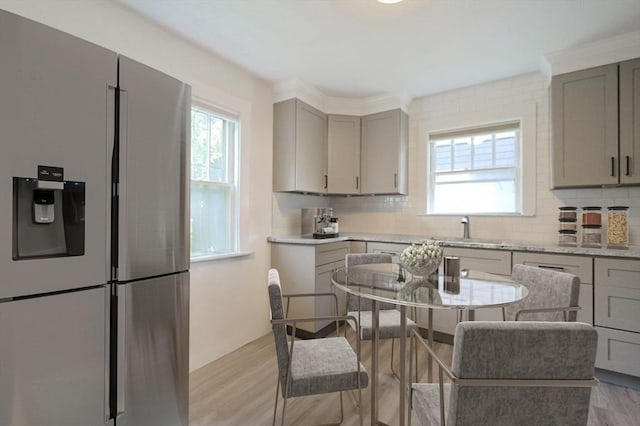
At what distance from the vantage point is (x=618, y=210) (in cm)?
261

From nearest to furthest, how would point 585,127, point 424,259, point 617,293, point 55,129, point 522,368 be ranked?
1. point 522,368
2. point 55,129
3. point 424,259
4. point 617,293
5. point 585,127

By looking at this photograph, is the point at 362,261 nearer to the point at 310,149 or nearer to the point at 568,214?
the point at 310,149

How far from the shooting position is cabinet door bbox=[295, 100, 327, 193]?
3.37 metres

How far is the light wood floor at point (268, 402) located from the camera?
6.16ft

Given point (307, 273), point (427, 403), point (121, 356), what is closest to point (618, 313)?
point (427, 403)

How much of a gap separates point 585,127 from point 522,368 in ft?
8.72

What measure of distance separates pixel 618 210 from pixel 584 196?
1.00ft

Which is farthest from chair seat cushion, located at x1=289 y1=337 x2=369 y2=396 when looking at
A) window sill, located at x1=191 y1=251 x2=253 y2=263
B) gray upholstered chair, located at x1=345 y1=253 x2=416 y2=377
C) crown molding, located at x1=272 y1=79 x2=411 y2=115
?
crown molding, located at x1=272 y1=79 x2=411 y2=115

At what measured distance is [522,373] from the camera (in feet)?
3.01

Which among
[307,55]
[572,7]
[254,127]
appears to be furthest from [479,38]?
[254,127]

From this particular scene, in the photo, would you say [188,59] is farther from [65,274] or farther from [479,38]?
[479,38]

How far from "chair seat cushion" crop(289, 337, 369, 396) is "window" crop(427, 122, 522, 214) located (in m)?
2.58

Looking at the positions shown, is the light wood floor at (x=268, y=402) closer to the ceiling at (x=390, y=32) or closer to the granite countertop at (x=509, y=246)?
the granite countertop at (x=509, y=246)

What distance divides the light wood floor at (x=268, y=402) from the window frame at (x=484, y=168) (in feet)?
5.64
